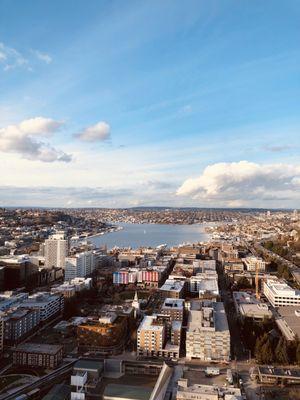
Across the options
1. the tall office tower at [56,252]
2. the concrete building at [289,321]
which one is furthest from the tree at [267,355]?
the tall office tower at [56,252]

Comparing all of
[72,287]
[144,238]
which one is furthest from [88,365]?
[144,238]

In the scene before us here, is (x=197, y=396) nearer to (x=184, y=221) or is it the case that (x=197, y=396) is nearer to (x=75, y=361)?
(x=75, y=361)

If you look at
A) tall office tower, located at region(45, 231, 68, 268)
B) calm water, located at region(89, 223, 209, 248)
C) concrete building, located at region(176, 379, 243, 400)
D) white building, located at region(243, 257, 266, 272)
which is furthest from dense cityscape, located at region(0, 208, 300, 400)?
calm water, located at region(89, 223, 209, 248)

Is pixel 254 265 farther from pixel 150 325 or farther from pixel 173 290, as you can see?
pixel 150 325

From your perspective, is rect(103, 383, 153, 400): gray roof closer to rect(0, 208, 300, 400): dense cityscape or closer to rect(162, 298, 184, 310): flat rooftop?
rect(0, 208, 300, 400): dense cityscape

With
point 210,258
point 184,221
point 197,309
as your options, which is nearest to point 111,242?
point 210,258

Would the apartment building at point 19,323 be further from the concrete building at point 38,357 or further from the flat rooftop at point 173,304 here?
the flat rooftop at point 173,304
